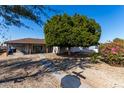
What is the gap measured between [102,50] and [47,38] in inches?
388

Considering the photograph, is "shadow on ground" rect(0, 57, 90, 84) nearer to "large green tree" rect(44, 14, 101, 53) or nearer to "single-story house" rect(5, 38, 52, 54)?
"large green tree" rect(44, 14, 101, 53)

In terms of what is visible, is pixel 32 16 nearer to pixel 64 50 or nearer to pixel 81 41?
pixel 81 41

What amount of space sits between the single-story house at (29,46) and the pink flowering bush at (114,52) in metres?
14.4

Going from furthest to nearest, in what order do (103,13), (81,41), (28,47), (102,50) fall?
(28,47), (81,41), (102,50), (103,13)

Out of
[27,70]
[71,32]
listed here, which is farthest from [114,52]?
[71,32]

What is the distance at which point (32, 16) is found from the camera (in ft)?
27.1

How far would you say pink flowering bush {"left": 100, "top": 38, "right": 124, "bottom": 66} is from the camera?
1691 centimetres

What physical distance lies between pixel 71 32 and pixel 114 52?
914cm

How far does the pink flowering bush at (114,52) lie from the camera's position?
1691cm

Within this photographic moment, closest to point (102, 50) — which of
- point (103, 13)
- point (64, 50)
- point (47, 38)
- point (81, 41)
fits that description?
point (103, 13)

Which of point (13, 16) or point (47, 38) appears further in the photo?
point (47, 38)
